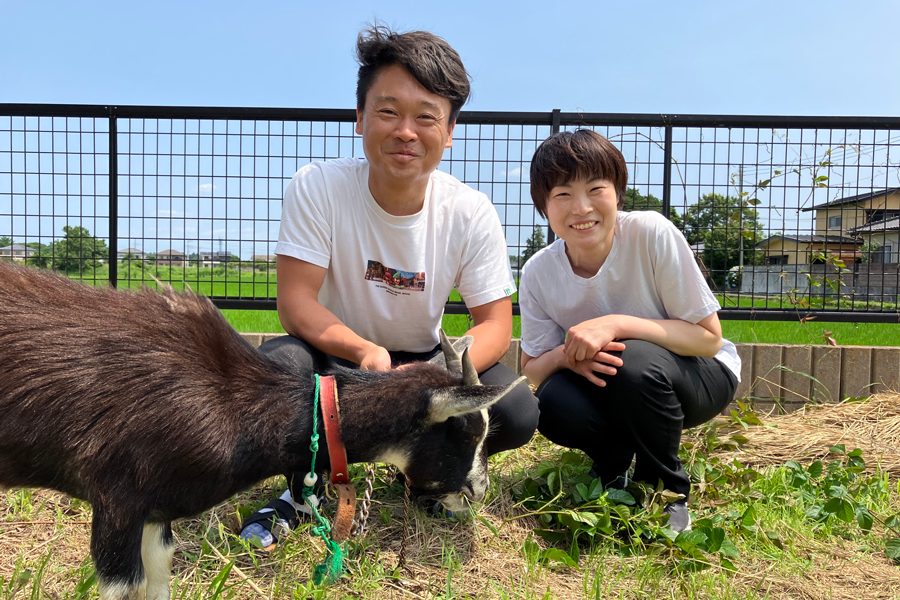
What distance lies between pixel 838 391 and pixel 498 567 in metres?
3.45

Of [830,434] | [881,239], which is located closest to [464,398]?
[830,434]

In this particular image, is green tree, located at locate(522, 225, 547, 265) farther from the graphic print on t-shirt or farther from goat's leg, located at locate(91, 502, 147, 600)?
goat's leg, located at locate(91, 502, 147, 600)

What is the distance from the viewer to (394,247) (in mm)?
3260

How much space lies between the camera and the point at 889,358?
16.8 ft

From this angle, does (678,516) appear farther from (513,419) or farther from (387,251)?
(387,251)

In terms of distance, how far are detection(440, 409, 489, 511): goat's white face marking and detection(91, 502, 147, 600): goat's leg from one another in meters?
→ 1.05

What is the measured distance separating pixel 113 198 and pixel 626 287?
3.94 meters

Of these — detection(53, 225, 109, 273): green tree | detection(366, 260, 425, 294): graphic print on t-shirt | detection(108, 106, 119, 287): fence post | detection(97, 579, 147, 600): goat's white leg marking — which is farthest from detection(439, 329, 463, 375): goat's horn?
detection(53, 225, 109, 273): green tree

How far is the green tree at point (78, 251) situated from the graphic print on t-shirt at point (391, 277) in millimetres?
3112

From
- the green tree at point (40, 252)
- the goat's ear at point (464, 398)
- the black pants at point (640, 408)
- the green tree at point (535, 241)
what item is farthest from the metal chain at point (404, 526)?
the green tree at point (40, 252)

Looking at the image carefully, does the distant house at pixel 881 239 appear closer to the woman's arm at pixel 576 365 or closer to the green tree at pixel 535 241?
the green tree at pixel 535 241

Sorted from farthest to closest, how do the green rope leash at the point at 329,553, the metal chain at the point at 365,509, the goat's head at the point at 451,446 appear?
the metal chain at the point at 365,509, the green rope leash at the point at 329,553, the goat's head at the point at 451,446

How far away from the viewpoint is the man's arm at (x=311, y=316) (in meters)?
2.95

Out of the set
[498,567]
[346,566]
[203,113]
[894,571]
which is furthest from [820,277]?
[203,113]
